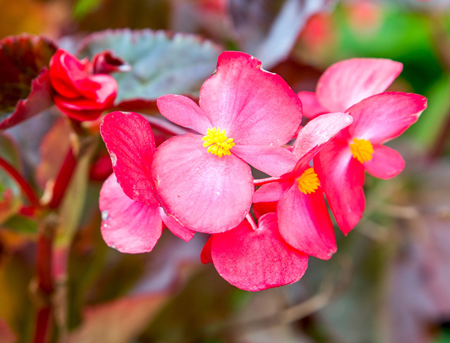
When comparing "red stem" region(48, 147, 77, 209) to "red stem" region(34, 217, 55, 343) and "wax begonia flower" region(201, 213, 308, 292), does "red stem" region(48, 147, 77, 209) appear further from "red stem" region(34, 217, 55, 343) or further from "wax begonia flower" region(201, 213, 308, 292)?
"wax begonia flower" region(201, 213, 308, 292)

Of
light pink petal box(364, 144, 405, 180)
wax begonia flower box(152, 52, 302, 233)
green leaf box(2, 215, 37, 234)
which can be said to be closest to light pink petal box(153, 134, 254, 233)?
wax begonia flower box(152, 52, 302, 233)

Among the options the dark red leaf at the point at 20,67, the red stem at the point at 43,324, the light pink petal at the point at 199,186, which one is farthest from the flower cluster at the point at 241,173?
the red stem at the point at 43,324

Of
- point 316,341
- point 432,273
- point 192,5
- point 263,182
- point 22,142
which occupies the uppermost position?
point 263,182

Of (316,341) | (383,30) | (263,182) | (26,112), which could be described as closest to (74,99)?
(26,112)

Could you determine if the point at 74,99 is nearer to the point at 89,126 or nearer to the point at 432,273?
the point at 89,126

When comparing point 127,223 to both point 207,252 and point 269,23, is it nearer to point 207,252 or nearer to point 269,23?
point 207,252

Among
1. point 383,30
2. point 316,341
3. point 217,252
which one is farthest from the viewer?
point 383,30

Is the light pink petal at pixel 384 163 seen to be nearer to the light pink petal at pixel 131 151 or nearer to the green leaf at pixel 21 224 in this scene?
the light pink petal at pixel 131 151
